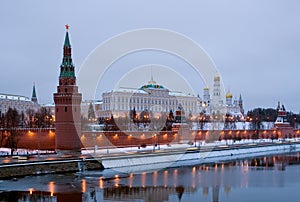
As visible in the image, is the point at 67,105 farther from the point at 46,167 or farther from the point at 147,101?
the point at 147,101

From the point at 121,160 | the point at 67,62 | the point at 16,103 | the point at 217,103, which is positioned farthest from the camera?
the point at 217,103

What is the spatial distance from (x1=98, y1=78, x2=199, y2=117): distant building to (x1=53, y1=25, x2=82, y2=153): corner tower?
36189mm

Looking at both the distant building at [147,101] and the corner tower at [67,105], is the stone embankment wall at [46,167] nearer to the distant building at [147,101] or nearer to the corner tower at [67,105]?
the corner tower at [67,105]

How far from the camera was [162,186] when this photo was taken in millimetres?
22094

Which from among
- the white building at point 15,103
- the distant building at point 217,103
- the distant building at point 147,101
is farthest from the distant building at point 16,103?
the distant building at point 217,103

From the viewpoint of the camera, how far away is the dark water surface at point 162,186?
19.3 meters

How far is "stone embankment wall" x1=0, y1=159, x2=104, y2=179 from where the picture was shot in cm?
2364

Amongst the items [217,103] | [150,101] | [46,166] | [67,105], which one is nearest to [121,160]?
[46,166]

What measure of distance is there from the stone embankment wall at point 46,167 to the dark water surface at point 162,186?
2.06 feet

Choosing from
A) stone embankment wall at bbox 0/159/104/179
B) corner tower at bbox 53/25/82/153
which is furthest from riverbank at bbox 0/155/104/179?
corner tower at bbox 53/25/82/153

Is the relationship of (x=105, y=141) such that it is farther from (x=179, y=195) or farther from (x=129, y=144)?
(x=179, y=195)

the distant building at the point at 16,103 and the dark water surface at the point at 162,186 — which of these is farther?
the distant building at the point at 16,103

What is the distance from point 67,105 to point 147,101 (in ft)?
150

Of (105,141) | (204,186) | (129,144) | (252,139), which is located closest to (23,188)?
(204,186)
